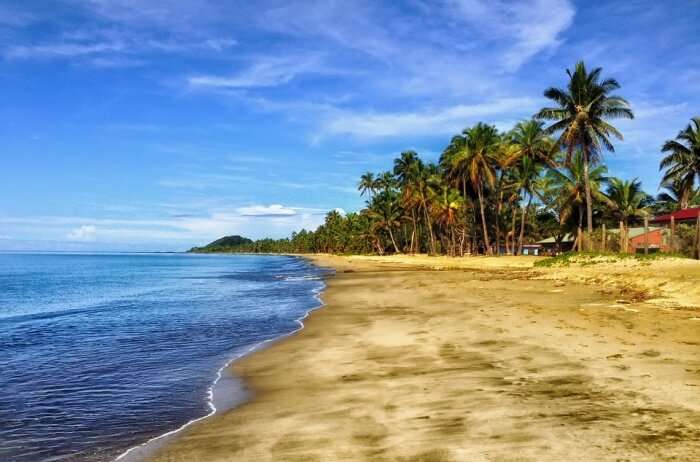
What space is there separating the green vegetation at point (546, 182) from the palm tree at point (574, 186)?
0.11 meters

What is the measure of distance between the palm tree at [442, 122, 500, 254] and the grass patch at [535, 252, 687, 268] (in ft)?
Result: 81.9

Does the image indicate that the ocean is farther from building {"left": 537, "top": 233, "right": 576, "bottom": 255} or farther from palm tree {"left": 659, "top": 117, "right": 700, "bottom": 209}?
building {"left": 537, "top": 233, "right": 576, "bottom": 255}

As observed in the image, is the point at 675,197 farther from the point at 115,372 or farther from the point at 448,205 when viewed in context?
the point at 115,372

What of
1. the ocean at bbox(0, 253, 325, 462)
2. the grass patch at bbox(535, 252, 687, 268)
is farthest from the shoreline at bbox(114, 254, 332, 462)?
the grass patch at bbox(535, 252, 687, 268)

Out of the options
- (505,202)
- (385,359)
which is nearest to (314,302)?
(385,359)

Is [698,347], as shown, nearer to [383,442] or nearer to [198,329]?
[383,442]

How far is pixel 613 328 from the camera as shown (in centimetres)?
1108

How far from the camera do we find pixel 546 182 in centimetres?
6238

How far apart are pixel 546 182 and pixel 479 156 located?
11.0m

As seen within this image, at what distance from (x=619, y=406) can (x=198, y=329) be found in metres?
13.7

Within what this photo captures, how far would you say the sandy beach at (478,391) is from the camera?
5.03 meters

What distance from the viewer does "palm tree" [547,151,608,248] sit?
51.0 metres

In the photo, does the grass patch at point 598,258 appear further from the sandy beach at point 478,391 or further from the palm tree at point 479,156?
the palm tree at point 479,156

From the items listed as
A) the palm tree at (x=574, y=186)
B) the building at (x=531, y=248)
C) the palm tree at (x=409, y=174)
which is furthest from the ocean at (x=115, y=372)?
the building at (x=531, y=248)
